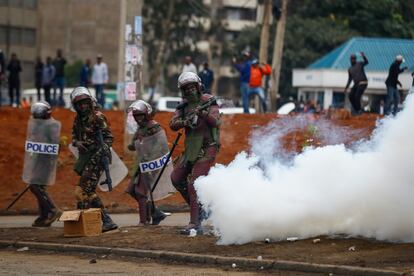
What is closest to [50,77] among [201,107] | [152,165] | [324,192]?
[152,165]

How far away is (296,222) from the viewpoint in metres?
12.9

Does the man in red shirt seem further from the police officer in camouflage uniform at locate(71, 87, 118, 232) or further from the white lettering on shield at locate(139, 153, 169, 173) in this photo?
the police officer in camouflage uniform at locate(71, 87, 118, 232)

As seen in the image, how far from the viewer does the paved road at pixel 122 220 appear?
1720 cm

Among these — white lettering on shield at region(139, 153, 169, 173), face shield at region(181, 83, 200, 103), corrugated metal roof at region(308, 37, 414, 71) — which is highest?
corrugated metal roof at region(308, 37, 414, 71)

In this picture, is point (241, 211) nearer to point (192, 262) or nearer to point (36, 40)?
point (192, 262)

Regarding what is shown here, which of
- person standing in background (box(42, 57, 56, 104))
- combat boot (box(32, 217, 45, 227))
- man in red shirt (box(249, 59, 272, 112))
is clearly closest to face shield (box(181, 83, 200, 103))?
combat boot (box(32, 217, 45, 227))

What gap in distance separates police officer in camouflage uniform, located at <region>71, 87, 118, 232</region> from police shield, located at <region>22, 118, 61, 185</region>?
6.05 ft

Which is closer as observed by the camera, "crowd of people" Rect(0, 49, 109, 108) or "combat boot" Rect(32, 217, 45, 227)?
"combat boot" Rect(32, 217, 45, 227)

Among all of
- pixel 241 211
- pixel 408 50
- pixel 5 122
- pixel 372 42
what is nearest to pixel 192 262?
pixel 241 211

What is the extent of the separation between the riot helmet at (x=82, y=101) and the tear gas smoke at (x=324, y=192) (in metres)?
2.62

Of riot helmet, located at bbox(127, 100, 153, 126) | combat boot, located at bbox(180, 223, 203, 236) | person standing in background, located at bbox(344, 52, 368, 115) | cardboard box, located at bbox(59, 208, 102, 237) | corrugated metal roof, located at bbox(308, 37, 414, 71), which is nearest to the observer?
combat boot, located at bbox(180, 223, 203, 236)

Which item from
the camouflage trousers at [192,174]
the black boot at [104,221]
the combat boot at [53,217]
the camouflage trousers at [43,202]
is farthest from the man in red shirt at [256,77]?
the camouflage trousers at [192,174]

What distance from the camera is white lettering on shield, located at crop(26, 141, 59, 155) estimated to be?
57.1 ft

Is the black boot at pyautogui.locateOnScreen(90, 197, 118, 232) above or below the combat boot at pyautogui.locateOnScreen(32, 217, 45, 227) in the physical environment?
above
